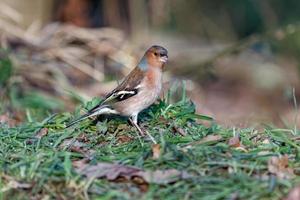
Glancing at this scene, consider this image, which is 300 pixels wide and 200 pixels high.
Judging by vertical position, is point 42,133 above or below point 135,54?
below

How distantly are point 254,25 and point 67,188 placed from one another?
38.9ft

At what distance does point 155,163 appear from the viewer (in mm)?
4785

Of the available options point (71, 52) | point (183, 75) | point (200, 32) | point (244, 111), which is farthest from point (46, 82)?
point (200, 32)

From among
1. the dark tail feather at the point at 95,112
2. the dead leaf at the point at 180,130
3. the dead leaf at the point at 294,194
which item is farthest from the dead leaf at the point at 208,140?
the dark tail feather at the point at 95,112

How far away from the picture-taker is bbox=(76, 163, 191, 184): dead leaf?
4602mm

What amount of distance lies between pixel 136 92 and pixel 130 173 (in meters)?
1.59

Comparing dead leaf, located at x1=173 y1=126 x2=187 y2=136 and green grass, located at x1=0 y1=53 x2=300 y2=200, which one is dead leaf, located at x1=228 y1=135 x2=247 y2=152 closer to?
green grass, located at x1=0 y1=53 x2=300 y2=200

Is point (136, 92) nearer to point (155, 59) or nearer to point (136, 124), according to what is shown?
point (155, 59)

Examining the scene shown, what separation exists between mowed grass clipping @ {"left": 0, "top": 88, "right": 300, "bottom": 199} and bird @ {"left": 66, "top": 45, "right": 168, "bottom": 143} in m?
0.29

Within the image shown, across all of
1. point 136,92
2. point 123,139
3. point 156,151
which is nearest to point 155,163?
point 156,151

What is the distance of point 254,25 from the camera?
16.0 m

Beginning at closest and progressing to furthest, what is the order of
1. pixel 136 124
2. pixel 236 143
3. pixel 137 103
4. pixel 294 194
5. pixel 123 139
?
pixel 294 194
pixel 236 143
pixel 123 139
pixel 136 124
pixel 137 103

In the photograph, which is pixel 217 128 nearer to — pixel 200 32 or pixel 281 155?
pixel 281 155

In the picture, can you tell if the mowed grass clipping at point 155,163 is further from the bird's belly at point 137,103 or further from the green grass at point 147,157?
the bird's belly at point 137,103
